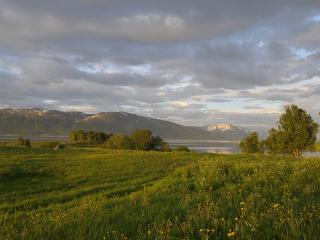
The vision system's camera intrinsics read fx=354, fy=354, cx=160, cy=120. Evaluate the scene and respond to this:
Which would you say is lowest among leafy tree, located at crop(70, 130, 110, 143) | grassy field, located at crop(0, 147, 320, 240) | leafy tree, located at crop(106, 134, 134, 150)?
grassy field, located at crop(0, 147, 320, 240)

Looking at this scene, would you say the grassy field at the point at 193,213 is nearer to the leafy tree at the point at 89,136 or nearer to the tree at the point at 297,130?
the tree at the point at 297,130

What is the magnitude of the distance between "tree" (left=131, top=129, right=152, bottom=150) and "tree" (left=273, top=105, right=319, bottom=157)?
153 feet

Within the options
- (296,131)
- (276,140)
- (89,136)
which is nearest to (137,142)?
(89,136)

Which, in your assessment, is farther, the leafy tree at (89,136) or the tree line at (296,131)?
the leafy tree at (89,136)

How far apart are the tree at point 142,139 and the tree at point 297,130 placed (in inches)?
1838

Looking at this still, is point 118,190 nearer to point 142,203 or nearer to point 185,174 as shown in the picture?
point 185,174

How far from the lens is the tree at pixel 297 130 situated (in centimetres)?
7275

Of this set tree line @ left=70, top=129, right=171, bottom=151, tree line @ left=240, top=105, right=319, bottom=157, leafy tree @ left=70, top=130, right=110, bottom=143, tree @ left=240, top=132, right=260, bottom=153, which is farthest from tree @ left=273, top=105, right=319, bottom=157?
leafy tree @ left=70, top=130, right=110, bottom=143

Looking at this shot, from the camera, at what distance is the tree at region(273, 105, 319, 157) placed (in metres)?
72.8

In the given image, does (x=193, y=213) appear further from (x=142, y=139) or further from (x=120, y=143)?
(x=142, y=139)

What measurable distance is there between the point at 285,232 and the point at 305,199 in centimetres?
368

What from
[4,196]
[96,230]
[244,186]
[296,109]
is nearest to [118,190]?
[4,196]

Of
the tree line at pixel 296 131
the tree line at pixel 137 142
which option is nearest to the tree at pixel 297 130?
the tree line at pixel 296 131

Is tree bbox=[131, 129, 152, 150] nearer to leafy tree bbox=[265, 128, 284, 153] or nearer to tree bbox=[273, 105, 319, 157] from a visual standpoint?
leafy tree bbox=[265, 128, 284, 153]
